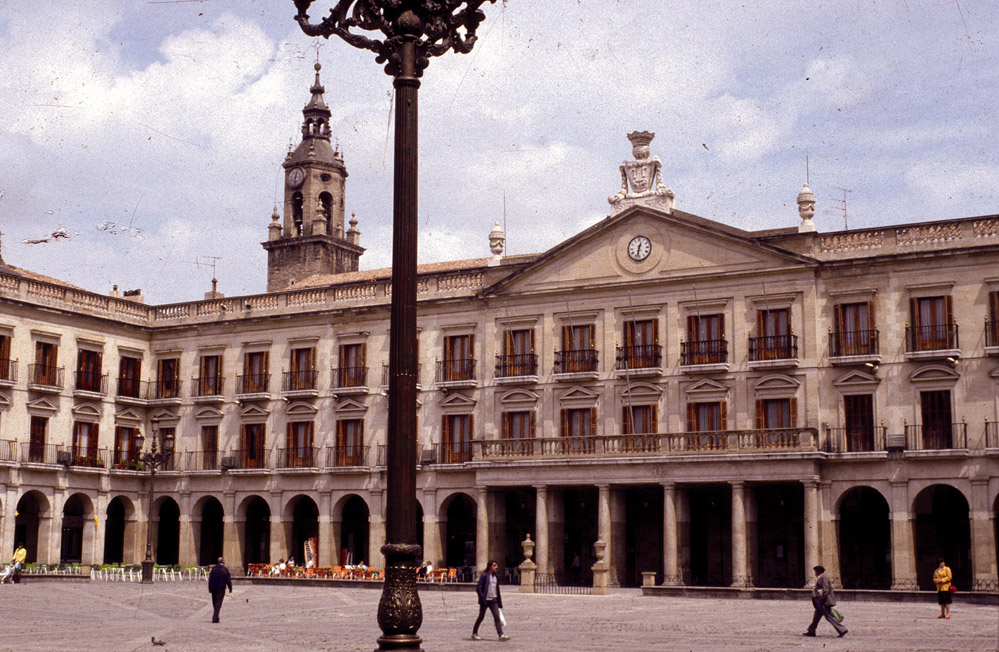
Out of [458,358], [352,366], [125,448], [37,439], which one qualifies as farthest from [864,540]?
[37,439]

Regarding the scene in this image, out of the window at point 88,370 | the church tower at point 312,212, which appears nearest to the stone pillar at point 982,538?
the window at point 88,370

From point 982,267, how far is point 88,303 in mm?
38090

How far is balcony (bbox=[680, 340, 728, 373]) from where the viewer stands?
4825 cm

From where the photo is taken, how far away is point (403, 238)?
13109 millimetres

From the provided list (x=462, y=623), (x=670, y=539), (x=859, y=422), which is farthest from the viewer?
(x=670, y=539)

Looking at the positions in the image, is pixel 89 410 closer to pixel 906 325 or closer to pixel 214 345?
pixel 214 345

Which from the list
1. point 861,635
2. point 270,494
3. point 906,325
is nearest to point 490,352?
point 270,494

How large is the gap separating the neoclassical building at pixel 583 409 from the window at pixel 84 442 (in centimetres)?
12

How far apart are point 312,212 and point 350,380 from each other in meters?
25.1

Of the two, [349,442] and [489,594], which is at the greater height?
[349,442]

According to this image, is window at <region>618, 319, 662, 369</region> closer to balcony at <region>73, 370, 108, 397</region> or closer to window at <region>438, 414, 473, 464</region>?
window at <region>438, 414, 473, 464</region>

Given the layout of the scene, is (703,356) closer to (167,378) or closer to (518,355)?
(518,355)

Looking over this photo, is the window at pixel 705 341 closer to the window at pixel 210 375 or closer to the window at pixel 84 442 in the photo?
the window at pixel 210 375

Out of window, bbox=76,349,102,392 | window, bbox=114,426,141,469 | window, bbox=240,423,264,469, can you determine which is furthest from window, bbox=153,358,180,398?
window, bbox=240,423,264,469
